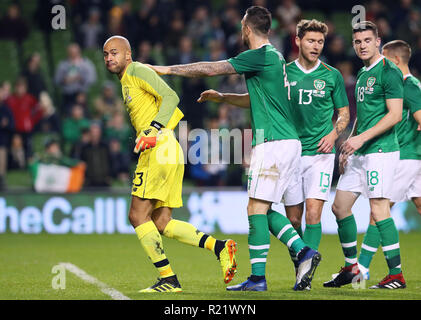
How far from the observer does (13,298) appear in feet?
20.6

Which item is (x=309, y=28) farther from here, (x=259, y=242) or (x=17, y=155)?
(x=17, y=155)

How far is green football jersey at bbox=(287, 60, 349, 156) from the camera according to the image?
7.03 metres

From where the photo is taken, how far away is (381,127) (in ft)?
22.3

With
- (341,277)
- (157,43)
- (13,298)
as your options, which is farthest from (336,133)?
(157,43)

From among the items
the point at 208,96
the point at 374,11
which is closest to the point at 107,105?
the point at 374,11

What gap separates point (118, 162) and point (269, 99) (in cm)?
857

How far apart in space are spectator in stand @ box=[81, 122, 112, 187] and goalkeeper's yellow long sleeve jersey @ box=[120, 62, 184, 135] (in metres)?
7.40

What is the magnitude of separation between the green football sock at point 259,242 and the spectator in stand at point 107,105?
9.17 meters

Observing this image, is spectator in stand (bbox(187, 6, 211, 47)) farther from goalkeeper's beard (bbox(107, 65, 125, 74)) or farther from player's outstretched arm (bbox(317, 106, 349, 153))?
goalkeeper's beard (bbox(107, 65, 125, 74))

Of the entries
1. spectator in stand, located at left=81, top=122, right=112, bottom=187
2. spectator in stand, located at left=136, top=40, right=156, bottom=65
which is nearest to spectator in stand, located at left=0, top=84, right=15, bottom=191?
spectator in stand, located at left=81, top=122, right=112, bottom=187

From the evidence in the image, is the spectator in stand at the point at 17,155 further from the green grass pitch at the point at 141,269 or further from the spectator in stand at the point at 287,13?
the spectator in stand at the point at 287,13

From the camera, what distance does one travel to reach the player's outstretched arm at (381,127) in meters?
6.79
